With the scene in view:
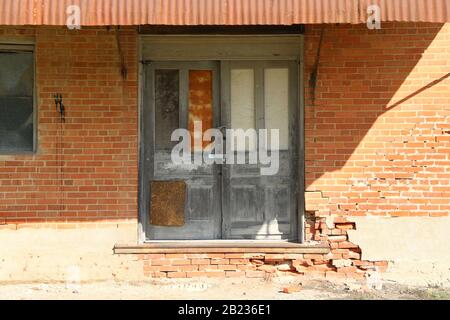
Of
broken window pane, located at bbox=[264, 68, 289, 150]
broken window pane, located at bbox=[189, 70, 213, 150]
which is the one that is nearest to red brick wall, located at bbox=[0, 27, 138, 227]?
broken window pane, located at bbox=[189, 70, 213, 150]

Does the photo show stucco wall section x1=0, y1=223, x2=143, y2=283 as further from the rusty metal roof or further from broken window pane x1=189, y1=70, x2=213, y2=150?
the rusty metal roof

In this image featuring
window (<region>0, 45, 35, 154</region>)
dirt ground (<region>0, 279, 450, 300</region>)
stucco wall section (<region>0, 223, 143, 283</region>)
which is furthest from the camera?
window (<region>0, 45, 35, 154</region>)

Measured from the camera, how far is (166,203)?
22.4 ft

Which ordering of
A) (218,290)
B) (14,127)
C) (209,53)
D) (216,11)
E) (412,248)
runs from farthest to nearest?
(209,53)
(14,127)
(412,248)
(218,290)
(216,11)

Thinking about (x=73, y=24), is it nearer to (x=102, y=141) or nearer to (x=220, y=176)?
(x=102, y=141)

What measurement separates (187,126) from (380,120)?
2.30 meters

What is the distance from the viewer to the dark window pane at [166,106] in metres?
6.87

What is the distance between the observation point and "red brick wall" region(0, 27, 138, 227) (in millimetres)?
6570

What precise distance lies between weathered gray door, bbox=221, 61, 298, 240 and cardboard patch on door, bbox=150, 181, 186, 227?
56 centimetres

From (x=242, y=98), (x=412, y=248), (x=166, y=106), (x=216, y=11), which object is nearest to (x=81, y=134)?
(x=166, y=106)

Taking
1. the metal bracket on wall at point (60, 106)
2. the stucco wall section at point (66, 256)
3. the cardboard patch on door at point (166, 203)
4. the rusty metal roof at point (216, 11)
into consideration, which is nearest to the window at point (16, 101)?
the metal bracket on wall at point (60, 106)

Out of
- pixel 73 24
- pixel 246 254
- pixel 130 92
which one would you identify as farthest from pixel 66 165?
pixel 246 254

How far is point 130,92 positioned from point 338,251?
308 cm

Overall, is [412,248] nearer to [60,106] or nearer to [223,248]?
[223,248]
